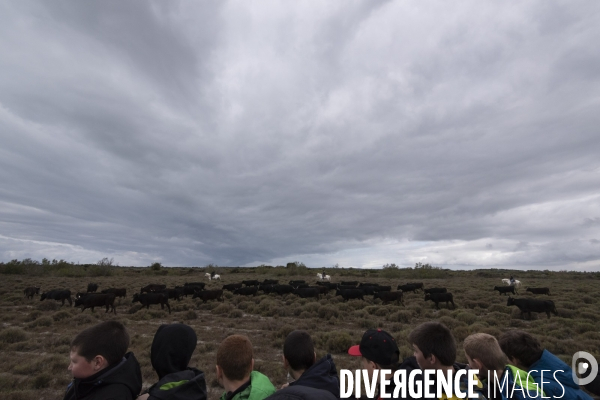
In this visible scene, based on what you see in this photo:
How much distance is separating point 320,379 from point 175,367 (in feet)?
4.97

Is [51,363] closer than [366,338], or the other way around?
[366,338]

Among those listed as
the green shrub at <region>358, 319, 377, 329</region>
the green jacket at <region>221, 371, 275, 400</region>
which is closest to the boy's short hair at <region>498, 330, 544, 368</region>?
the green jacket at <region>221, 371, 275, 400</region>

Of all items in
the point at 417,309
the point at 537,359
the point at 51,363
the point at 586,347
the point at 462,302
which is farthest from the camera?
the point at 462,302

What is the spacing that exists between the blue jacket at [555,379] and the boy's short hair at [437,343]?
1294 mm

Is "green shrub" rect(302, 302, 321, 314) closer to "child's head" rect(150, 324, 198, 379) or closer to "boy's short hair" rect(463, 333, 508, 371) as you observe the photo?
"boy's short hair" rect(463, 333, 508, 371)

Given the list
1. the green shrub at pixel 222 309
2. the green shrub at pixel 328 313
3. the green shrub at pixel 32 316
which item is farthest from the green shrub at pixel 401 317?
the green shrub at pixel 32 316

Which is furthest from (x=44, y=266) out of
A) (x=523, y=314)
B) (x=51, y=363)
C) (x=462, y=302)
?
(x=523, y=314)

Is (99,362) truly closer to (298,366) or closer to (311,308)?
(298,366)

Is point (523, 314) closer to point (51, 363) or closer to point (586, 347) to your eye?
point (586, 347)

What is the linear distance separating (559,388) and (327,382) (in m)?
2.47

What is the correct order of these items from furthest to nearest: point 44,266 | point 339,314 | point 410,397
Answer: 1. point 44,266
2. point 339,314
3. point 410,397

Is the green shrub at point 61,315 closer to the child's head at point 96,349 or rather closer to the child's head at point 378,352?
the child's head at point 96,349

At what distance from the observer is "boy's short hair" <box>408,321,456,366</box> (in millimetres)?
3029

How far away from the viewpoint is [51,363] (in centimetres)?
891
